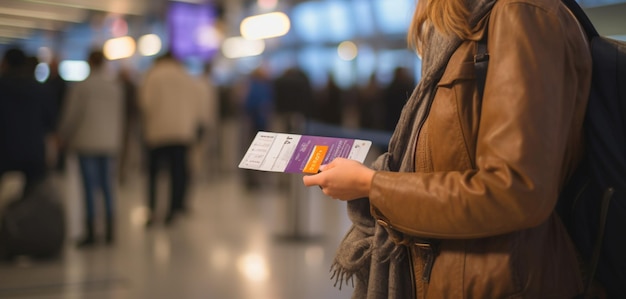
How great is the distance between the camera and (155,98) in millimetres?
6480

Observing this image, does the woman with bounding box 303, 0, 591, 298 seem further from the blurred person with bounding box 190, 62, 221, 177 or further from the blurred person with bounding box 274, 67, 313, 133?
the blurred person with bounding box 190, 62, 221, 177

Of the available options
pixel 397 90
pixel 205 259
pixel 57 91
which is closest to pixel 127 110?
pixel 57 91

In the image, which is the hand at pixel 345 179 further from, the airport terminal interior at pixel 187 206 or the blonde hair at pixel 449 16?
the airport terminal interior at pixel 187 206

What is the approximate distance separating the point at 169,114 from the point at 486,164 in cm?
560

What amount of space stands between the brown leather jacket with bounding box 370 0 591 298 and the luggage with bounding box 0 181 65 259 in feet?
14.1

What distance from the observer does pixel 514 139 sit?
1107 mm

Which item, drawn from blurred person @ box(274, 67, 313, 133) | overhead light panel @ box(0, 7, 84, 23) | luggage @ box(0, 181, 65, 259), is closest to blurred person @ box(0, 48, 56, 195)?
luggage @ box(0, 181, 65, 259)

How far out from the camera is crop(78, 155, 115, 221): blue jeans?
579 cm

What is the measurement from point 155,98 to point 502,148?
570 centimetres

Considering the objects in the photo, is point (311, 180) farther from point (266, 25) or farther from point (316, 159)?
point (266, 25)

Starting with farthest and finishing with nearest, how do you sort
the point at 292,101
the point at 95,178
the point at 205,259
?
the point at 292,101, the point at 95,178, the point at 205,259

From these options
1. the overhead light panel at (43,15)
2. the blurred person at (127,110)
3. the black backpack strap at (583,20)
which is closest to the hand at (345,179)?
the black backpack strap at (583,20)

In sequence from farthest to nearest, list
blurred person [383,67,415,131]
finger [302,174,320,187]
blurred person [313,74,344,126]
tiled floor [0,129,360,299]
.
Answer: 1. blurred person [313,74,344,126]
2. blurred person [383,67,415,131]
3. tiled floor [0,129,360,299]
4. finger [302,174,320,187]

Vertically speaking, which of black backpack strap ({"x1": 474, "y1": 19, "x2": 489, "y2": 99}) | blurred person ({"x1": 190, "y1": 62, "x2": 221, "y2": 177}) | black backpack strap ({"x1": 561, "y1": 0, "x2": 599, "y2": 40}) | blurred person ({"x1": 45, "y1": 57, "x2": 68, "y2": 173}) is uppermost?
black backpack strap ({"x1": 561, "y1": 0, "x2": 599, "y2": 40})
